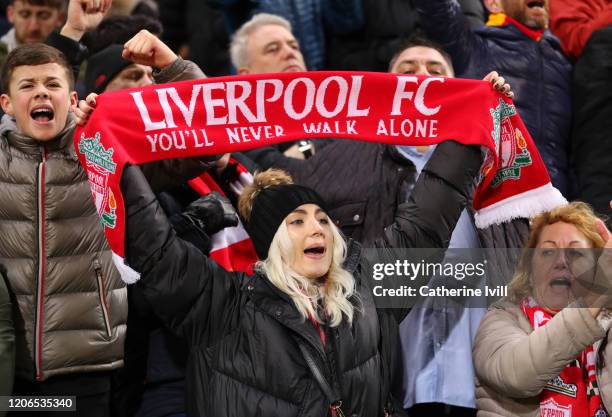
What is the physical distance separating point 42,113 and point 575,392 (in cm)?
247

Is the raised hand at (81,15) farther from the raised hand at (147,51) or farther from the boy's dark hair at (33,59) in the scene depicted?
the raised hand at (147,51)

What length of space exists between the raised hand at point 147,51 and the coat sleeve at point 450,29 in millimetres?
1511

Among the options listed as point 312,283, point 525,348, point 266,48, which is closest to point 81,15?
point 266,48

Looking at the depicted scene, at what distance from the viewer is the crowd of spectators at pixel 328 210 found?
4.59 meters

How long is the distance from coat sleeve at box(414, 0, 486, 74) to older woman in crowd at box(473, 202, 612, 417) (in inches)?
50.1

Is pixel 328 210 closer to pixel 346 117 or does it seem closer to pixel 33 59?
pixel 346 117

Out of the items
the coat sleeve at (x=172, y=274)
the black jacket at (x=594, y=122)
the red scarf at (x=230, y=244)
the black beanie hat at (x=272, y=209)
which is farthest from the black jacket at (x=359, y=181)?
the black jacket at (x=594, y=122)

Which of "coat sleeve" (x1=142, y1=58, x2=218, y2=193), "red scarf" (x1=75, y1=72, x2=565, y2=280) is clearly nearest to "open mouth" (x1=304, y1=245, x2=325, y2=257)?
"red scarf" (x1=75, y1=72, x2=565, y2=280)

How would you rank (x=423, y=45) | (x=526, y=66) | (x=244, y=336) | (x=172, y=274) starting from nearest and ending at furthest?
(x=172, y=274), (x=244, y=336), (x=423, y=45), (x=526, y=66)

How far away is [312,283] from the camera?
4.52 m

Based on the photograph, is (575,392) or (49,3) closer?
(575,392)

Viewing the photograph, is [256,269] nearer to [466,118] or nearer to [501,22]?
[466,118]

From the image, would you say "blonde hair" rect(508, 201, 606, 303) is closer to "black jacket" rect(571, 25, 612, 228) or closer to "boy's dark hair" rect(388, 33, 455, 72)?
"black jacket" rect(571, 25, 612, 228)

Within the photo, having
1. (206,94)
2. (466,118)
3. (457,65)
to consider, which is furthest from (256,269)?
(457,65)
